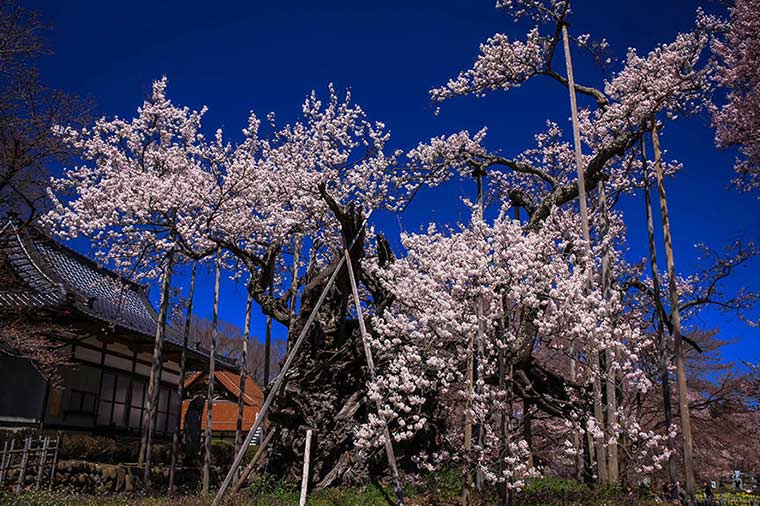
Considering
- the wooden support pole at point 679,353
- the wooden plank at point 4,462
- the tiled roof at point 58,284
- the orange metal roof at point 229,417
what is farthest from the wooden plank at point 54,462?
the orange metal roof at point 229,417

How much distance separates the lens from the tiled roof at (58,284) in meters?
Answer: 13.1

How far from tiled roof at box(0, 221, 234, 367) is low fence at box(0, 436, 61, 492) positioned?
3085mm

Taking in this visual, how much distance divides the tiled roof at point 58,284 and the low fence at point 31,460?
3.09 metres

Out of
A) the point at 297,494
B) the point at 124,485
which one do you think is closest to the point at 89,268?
the point at 124,485

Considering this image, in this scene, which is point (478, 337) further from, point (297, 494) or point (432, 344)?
point (297, 494)

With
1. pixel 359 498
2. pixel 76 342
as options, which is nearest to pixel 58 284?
pixel 76 342

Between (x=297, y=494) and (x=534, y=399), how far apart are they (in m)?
5.46

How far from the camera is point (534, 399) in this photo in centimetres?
1216

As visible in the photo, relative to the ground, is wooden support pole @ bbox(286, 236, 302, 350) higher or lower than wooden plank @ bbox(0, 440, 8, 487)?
higher

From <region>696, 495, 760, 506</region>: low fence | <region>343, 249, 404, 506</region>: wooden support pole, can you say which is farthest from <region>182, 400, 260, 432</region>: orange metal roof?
Result: <region>696, 495, 760, 506</region>: low fence

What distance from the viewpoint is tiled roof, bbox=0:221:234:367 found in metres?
13.1

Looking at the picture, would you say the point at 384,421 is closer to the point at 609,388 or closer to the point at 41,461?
the point at 609,388

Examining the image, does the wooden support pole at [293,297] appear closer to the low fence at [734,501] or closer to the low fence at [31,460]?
the low fence at [31,460]

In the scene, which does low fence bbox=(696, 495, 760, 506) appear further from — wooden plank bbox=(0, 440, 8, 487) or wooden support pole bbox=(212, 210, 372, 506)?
wooden plank bbox=(0, 440, 8, 487)
